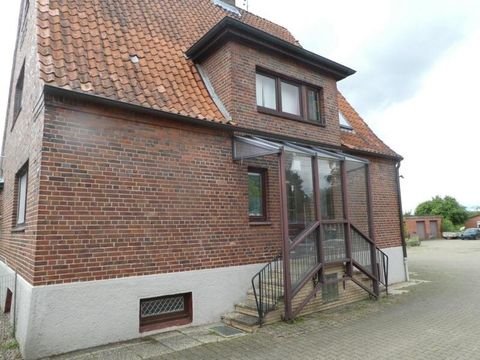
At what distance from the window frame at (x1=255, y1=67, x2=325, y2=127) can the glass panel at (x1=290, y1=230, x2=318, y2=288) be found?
10.0 feet

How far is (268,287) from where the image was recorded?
7.39 meters

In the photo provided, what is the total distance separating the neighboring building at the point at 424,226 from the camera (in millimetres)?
44062

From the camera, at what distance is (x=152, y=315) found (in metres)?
6.31

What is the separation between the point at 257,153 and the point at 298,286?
8.92ft

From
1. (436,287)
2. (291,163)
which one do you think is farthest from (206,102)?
(436,287)

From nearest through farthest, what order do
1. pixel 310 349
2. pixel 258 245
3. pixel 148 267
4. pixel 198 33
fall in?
pixel 310 349, pixel 148 267, pixel 258 245, pixel 198 33

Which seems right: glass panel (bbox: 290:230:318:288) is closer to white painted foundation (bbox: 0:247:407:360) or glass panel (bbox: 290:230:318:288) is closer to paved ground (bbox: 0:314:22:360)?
white painted foundation (bbox: 0:247:407:360)

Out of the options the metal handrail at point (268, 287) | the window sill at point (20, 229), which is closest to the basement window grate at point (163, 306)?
the metal handrail at point (268, 287)

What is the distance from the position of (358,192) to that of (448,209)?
179 feet

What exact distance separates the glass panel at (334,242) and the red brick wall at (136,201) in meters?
1.19

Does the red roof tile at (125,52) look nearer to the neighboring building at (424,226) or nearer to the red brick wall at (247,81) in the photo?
the red brick wall at (247,81)

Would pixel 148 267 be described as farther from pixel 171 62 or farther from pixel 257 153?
pixel 171 62

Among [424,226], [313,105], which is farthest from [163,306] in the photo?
[424,226]

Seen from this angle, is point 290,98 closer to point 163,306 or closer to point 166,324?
point 163,306
